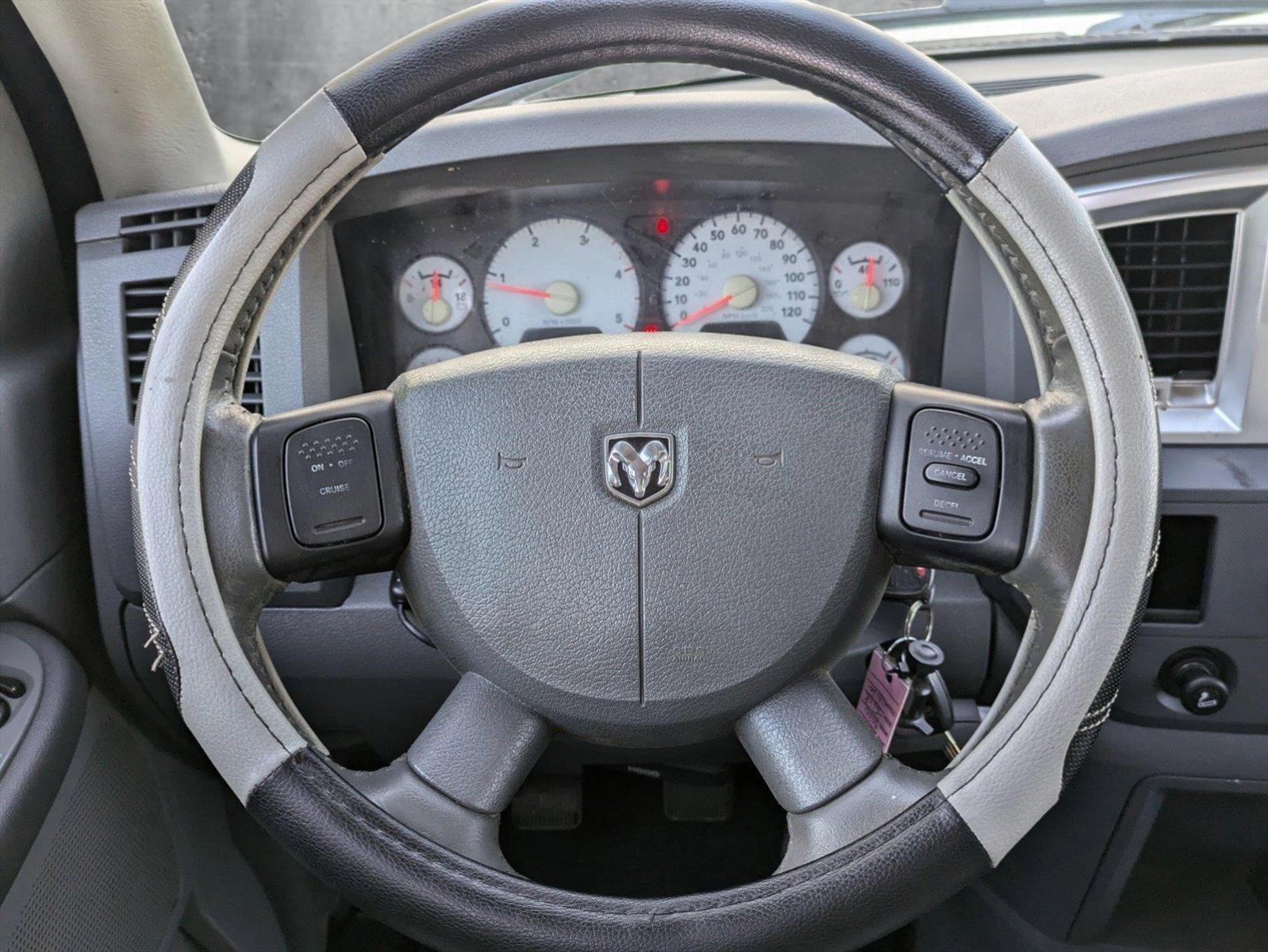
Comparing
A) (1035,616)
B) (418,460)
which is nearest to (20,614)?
(418,460)

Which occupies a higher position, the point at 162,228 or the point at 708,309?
the point at 162,228

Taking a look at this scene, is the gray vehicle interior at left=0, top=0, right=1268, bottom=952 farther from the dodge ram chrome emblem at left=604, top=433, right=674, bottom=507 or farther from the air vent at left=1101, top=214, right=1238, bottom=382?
the dodge ram chrome emblem at left=604, top=433, right=674, bottom=507

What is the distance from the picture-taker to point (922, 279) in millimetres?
1438

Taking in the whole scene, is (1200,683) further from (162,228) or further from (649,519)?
(162,228)

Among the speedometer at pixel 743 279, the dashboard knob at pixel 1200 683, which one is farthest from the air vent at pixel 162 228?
the dashboard knob at pixel 1200 683

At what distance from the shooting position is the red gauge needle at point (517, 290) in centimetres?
150

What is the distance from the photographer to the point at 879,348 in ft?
4.91

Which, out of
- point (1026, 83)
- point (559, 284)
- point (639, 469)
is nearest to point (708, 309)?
point (559, 284)

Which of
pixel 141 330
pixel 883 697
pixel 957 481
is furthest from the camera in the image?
pixel 141 330

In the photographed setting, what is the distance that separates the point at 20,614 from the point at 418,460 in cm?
68

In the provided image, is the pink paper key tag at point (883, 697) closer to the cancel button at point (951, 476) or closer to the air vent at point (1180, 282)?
the cancel button at point (951, 476)

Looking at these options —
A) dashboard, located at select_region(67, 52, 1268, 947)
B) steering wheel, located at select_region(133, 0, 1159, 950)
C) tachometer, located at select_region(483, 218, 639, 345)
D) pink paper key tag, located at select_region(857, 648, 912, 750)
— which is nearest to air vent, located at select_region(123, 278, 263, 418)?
dashboard, located at select_region(67, 52, 1268, 947)

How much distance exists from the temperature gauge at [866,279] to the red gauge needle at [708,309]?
0.44 ft

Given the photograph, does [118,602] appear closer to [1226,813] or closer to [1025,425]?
[1025,425]
